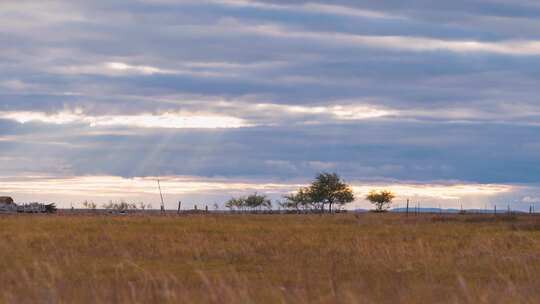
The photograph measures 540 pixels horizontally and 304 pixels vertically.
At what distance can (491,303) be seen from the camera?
13867mm

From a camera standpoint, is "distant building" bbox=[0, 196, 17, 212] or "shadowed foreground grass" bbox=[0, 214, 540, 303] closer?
"shadowed foreground grass" bbox=[0, 214, 540, 303]

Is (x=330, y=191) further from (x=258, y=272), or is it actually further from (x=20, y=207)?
(x=258, y=272)

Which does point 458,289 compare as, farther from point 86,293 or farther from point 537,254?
point 537,254

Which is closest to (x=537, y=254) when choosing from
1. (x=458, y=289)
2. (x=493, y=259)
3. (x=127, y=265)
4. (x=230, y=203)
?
(x=493, y=259)

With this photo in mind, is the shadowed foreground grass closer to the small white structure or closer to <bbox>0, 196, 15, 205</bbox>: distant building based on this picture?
the small white structure

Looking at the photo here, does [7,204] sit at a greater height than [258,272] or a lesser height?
greater

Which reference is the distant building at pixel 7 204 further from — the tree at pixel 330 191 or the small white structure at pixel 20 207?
the tree at pixel 330 191

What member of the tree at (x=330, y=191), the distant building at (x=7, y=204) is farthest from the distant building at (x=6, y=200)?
the tree at (x=330, y=191)

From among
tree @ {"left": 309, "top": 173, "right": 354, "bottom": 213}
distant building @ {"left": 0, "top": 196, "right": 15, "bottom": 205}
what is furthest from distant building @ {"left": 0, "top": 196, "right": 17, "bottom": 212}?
tree @ {"left": 309, "top": 173, "right": 354, "bottom": 213}

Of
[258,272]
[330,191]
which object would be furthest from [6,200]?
[258,272]

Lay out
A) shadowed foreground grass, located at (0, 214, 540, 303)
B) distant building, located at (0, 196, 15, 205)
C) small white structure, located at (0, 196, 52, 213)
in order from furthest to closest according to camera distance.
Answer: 1. distant building, located at (0, 196, 15, 205)
2. small white structure, located at (0, 196, 52, 213)
3. shadowed foreground grass, located at (0, 214, 540, 303)

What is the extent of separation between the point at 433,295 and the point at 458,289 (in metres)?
1.67

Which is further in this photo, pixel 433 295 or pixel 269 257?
pixel 269 257

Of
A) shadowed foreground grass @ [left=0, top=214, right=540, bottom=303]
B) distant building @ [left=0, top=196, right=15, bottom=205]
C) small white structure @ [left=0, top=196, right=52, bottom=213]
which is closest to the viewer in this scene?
shadowed foreground grass @ [left=0, top=214, right=540, bottom=303]
